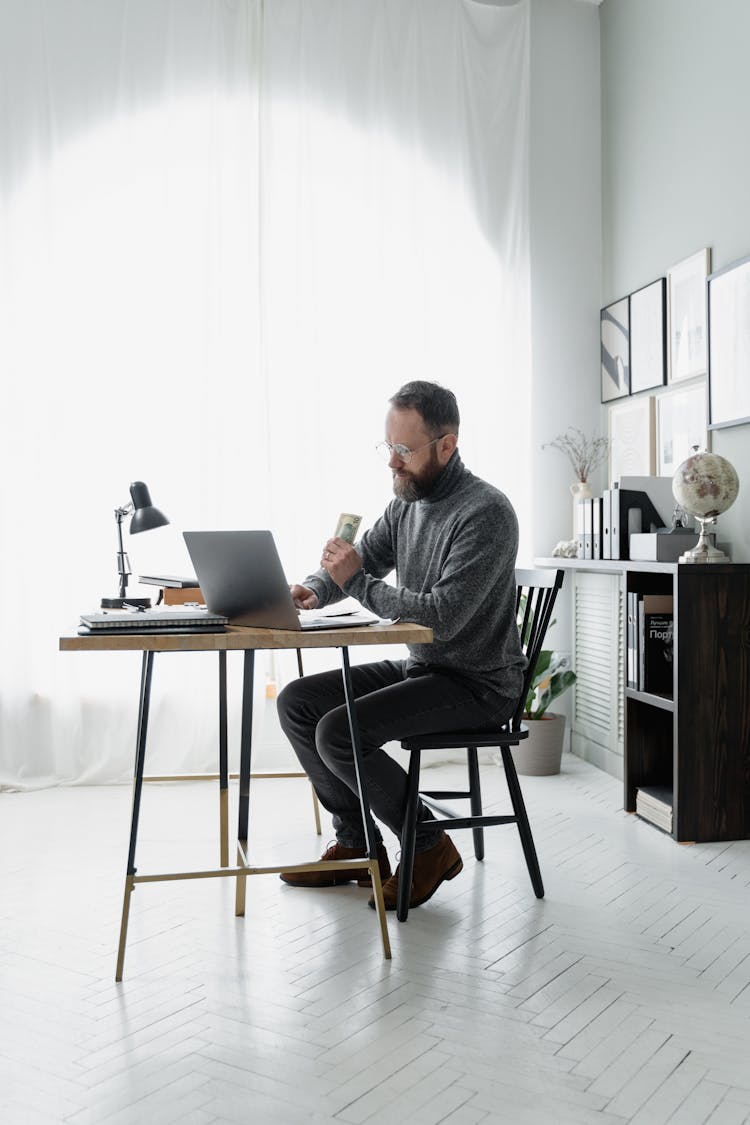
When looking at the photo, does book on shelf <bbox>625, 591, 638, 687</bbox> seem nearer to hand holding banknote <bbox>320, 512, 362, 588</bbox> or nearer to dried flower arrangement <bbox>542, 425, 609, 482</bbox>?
dried flower arrangement <bbox>542, 425, 609, 482</bbox>

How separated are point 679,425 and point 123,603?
220 cm

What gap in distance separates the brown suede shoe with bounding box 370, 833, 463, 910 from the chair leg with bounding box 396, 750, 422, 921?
2.5 inches

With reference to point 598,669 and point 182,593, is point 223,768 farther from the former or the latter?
point 598,669

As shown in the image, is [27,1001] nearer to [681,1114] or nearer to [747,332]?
[681,1114]

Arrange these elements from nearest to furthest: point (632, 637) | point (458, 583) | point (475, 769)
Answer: point (458, 583), point (475, 769), point (632, 637)

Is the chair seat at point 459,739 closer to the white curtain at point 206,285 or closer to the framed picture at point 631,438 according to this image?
the white curtain at point 206,285

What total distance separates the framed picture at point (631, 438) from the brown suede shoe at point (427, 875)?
1961 millimetres

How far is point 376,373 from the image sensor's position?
404 cm

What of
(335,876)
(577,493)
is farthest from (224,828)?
(577,493)

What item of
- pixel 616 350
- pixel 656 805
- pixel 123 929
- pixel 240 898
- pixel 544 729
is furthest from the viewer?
pixel 616 350

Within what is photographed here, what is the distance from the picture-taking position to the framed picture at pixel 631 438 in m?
3.83

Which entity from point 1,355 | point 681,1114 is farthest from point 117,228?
point 681,1114

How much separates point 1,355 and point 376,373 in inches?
56.9

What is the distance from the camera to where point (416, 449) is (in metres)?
2.46
